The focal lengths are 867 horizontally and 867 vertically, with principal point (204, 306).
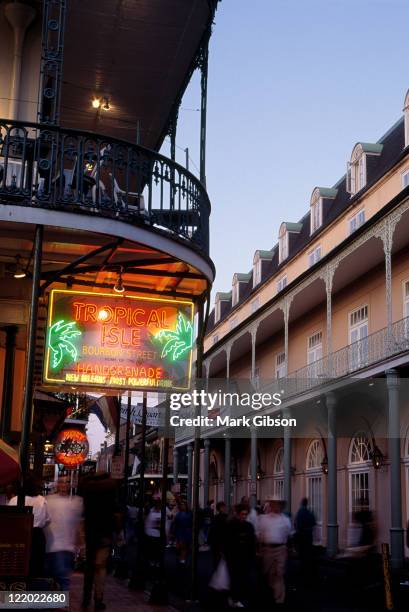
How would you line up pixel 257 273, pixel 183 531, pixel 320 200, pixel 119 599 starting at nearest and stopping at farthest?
pixel 119 599 < pixel 183 531 < pixel 320 200 < pixel 257 273

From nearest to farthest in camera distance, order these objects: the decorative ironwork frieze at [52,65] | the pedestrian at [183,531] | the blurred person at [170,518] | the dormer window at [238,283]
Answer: the decorative ironwork frieze at [52,65] → the pedestrian at [183,531] → the blurred person at [170,518] → the dormer window at [238,283]

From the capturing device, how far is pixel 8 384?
41.5ft

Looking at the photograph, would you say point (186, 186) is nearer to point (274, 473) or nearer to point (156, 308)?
point (156, 308)

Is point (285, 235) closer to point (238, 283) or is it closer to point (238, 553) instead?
point (238, 283)

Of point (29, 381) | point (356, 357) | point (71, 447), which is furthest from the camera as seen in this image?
point (356, 357)

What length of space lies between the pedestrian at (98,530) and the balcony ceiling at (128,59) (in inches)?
217

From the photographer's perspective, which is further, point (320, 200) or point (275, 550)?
point (320, 200)

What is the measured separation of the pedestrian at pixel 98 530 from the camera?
9.50m

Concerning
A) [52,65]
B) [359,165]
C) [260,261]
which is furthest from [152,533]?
[260,261]

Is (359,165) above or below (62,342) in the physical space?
above

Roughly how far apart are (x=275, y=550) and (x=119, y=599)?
222 cm

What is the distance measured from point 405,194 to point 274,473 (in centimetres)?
1798

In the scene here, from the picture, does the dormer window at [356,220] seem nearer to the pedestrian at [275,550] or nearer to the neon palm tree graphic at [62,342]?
the pedestrian at [275,550]

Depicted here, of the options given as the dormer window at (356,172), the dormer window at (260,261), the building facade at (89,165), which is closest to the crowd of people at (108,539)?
the building facade at (89,165)
